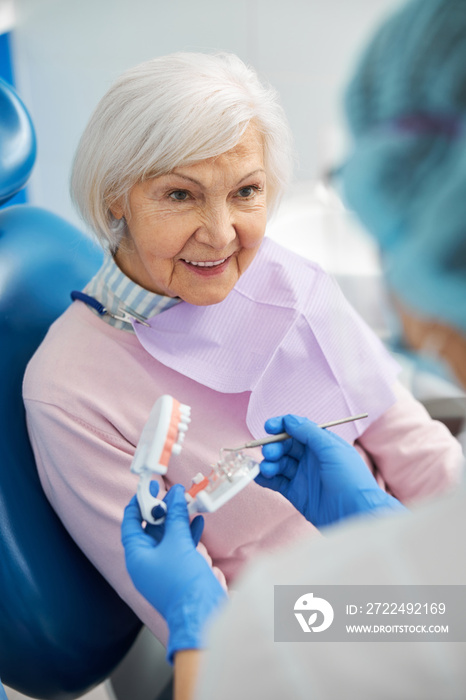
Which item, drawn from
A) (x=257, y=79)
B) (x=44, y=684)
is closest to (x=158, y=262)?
(x=257, y=79)

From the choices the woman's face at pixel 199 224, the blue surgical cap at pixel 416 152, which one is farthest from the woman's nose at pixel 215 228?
the blue surgical cap at pixel 416 152

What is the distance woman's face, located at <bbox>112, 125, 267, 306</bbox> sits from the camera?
1.05 meters

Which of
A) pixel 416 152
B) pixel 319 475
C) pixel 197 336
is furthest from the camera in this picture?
pixel 197 336

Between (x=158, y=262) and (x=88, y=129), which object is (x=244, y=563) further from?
(x=88, y=129)

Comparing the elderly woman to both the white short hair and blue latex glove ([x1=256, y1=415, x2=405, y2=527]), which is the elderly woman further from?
blue latex glove ([x1=256, y1=415, x2=405, y2=527])

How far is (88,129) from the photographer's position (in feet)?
3.55

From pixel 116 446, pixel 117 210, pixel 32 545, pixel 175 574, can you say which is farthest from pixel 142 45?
pixel 175 574

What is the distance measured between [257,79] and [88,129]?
1.05 ft

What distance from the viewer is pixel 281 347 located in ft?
3.93

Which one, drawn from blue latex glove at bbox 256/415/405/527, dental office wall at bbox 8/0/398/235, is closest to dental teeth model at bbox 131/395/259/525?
blue latex glove at bbox 256/415/405/527

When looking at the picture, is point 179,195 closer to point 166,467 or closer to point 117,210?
point 117,210

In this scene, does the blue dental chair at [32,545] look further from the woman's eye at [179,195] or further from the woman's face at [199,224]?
the woman's eye at [179,195]

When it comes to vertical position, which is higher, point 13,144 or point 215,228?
point 13,144

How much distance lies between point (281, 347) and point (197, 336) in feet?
0.51
